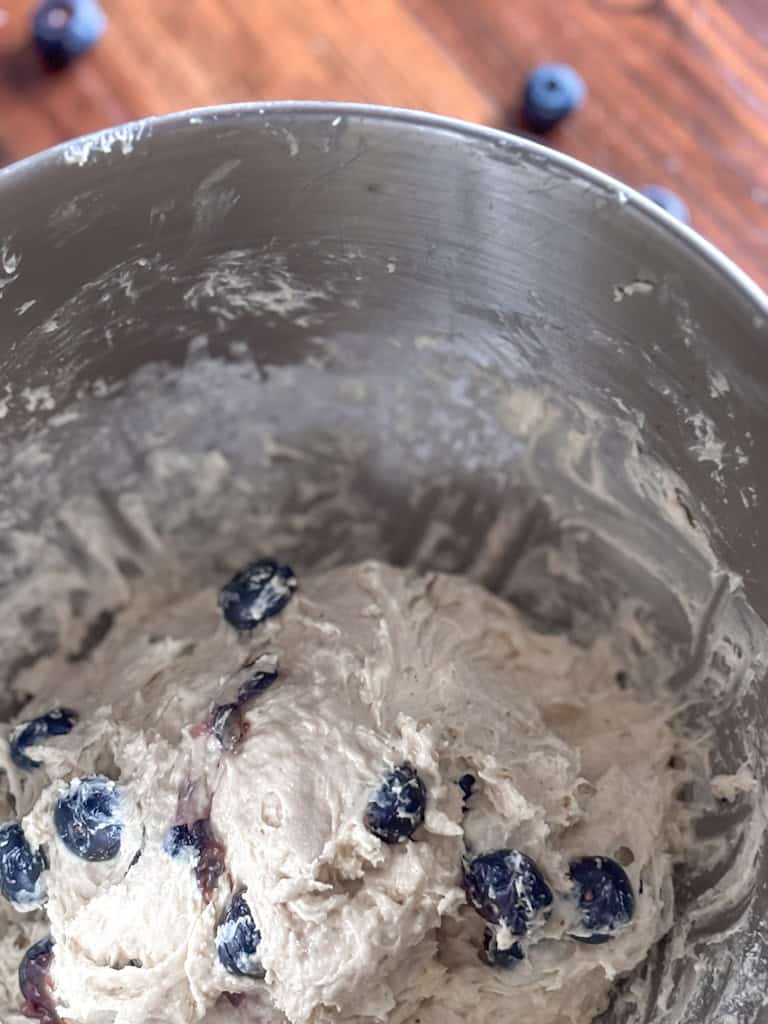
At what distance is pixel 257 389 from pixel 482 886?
2.26 feet

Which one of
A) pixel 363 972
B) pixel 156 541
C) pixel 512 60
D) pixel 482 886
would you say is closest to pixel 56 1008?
pixel 363 972

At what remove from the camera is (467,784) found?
117cm

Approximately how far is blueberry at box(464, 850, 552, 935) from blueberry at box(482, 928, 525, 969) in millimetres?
34

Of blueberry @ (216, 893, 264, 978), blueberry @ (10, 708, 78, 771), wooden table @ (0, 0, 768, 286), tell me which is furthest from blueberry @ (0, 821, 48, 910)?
wooden table @ (0, 0, 768, 286)

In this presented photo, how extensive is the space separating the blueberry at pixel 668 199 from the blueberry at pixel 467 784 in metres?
0.85

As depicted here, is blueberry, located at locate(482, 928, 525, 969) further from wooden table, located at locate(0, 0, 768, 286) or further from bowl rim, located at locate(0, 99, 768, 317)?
wooden table, located at locate(0, 0, 768, 286)

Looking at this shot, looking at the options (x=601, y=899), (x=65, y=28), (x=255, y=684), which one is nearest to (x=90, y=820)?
(x=255, y=684)

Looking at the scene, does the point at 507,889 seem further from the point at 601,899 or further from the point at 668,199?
the point at 668,199

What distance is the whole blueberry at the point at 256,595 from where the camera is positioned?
52.0 inches

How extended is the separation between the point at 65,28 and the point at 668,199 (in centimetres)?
92

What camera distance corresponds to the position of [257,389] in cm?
142

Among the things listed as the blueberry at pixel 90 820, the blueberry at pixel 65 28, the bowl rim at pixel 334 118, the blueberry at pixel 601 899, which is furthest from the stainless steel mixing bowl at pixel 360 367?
the blueberry at pixel 65 28

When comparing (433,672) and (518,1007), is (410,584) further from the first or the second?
(518,1007)

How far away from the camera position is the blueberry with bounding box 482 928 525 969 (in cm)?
112
